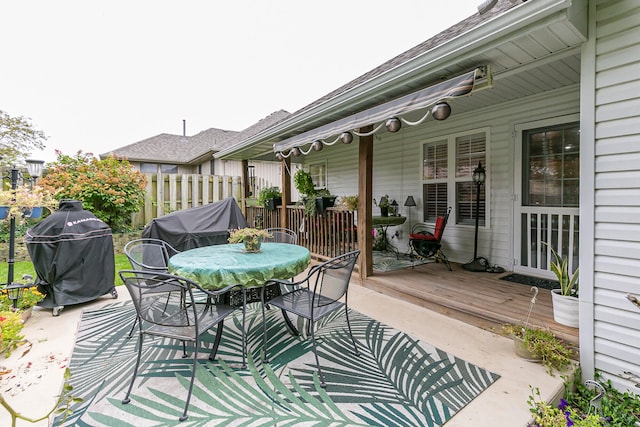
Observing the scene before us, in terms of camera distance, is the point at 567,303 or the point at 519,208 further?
the point at 519,208

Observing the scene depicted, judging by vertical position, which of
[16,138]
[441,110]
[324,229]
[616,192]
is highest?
[16,138]

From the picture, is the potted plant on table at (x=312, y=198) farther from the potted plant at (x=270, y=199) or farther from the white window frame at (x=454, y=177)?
the white window frame at (x=454, y=177)

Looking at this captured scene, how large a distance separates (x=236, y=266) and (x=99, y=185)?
6.05 meters

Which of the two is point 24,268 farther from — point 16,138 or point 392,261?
point 16,138

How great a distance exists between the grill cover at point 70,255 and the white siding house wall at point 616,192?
5226 mm

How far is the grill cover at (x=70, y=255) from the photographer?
11.6 ft

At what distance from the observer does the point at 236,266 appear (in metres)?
2.58

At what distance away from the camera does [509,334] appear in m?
2.61

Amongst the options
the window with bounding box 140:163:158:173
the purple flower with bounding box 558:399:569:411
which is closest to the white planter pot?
the purple flower with bounding box 558:399:569:411

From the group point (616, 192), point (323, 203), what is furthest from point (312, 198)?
point (616, 192)

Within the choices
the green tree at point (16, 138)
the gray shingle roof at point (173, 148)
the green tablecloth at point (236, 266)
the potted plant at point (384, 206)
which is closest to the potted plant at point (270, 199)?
the potted plant at point (384, 206)

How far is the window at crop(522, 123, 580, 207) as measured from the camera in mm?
3906

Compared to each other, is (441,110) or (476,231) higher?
(441,110)

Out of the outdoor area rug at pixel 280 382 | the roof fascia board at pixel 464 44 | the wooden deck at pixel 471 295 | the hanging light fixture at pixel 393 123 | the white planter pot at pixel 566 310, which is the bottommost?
the outdoor area rug at pixel 280 382
